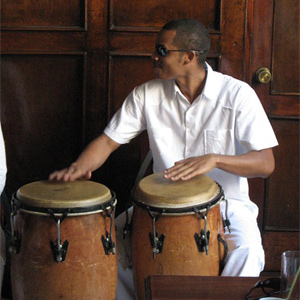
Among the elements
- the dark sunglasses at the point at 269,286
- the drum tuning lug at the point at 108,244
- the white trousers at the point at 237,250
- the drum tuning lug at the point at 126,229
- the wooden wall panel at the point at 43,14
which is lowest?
the white trousers at the point at 237,250

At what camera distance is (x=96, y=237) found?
222cm

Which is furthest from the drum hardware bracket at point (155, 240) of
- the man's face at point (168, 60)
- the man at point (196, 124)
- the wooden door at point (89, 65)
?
the wooden door at point (89, 65)

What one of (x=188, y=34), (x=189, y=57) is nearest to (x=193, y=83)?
(x=189, y=57)

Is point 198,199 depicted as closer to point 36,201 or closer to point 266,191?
point 36,201

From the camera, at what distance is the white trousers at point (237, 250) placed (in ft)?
7.96

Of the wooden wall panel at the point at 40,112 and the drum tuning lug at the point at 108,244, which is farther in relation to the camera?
the wooden wall panel at the point at 40,112

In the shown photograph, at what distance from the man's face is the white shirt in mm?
101

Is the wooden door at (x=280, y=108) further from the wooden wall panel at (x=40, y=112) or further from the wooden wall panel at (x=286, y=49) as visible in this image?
the wooden wall panel at (x=40, y=112)

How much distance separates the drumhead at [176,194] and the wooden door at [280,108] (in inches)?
37.7

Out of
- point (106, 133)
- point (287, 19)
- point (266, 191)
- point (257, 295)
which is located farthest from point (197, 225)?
point (287, 19)

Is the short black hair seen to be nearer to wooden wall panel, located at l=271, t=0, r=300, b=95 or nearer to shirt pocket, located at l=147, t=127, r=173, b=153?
shirt pocket, located at l=147, t=127, r=173, b=153

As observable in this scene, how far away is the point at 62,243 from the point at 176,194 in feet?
1.54

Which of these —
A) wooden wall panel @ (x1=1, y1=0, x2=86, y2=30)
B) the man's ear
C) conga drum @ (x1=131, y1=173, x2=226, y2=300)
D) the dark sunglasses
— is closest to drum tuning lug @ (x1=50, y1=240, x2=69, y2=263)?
conga drum @ (x1=131, y1=173, x2=226, y2=300)

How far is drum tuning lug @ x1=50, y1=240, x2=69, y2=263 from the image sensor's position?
7.04ft
